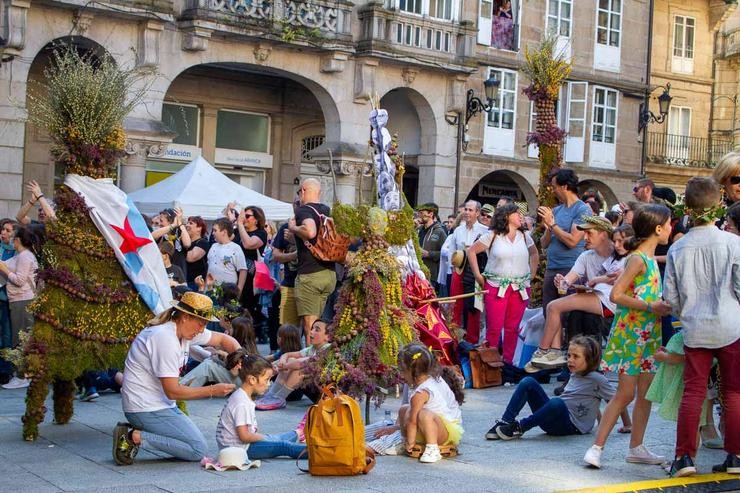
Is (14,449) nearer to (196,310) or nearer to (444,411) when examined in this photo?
(196,310)

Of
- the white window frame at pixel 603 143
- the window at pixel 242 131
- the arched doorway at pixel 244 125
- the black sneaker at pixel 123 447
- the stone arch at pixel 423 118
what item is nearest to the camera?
the black sneaker at pixel 123 447

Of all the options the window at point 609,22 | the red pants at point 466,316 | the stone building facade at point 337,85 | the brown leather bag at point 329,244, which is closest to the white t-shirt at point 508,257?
the red pants at point 466,316

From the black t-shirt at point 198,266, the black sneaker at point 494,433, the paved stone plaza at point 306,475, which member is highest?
the black t-shirt at point 198,266

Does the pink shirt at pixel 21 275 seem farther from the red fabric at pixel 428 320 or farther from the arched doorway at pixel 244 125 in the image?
the arched doorway at pixel 244 125

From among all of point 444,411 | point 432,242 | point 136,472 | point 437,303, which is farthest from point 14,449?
point 432,242

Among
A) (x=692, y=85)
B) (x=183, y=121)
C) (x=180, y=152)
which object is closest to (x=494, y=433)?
(x=180, y=152)

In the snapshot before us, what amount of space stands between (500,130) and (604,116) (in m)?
4.11

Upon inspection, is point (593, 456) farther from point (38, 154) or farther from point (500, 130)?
point (500, 130)

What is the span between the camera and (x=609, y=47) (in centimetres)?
3412

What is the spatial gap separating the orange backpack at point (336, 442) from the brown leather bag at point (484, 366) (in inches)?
180

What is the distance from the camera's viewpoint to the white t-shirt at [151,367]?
27.1 ft

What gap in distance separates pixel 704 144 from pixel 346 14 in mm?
16915

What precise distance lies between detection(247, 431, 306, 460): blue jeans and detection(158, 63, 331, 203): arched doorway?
18.6 metres

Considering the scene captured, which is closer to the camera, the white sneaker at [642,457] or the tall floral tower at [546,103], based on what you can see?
the white sneaker at [642,457]
